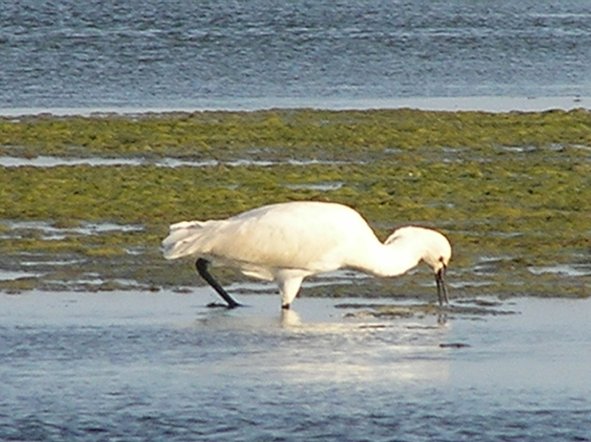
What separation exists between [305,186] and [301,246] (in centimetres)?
589

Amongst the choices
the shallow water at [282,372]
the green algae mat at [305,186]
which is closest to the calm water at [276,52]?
the green algae mat at [305,186]

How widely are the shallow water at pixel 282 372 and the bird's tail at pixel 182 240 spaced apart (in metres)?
0.36

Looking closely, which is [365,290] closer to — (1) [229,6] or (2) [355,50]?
(2) [355,50]

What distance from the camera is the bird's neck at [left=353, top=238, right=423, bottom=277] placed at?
12.6 m

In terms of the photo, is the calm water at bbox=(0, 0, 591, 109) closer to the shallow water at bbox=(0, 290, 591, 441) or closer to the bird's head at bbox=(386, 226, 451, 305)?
the bird's head at bbox=(386, 226, 451, 305)

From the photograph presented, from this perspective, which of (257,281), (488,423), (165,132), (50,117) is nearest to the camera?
(488,423)

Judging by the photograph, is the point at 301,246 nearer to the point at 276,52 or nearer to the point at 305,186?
the point at 305,186

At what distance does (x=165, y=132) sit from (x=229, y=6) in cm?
2021

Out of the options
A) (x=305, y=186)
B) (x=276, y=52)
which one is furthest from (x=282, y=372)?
(x=276, y=52)

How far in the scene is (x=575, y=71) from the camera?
3250 cm

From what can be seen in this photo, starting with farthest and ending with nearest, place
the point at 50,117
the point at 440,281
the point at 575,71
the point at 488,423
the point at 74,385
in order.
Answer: the point at 575,71
the point at 50,117
the point at 440,281
the point at 74,385
the point at 488,423

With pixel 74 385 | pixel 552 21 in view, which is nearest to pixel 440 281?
pixel 74 385

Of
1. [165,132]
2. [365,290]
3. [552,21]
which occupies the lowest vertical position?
[365,290]

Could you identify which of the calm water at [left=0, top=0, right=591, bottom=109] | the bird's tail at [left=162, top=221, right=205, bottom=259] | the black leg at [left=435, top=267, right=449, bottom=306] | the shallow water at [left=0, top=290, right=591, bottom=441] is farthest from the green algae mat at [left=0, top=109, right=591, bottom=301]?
the calm water at [left=0, top=0, right=591, bottom=109]
